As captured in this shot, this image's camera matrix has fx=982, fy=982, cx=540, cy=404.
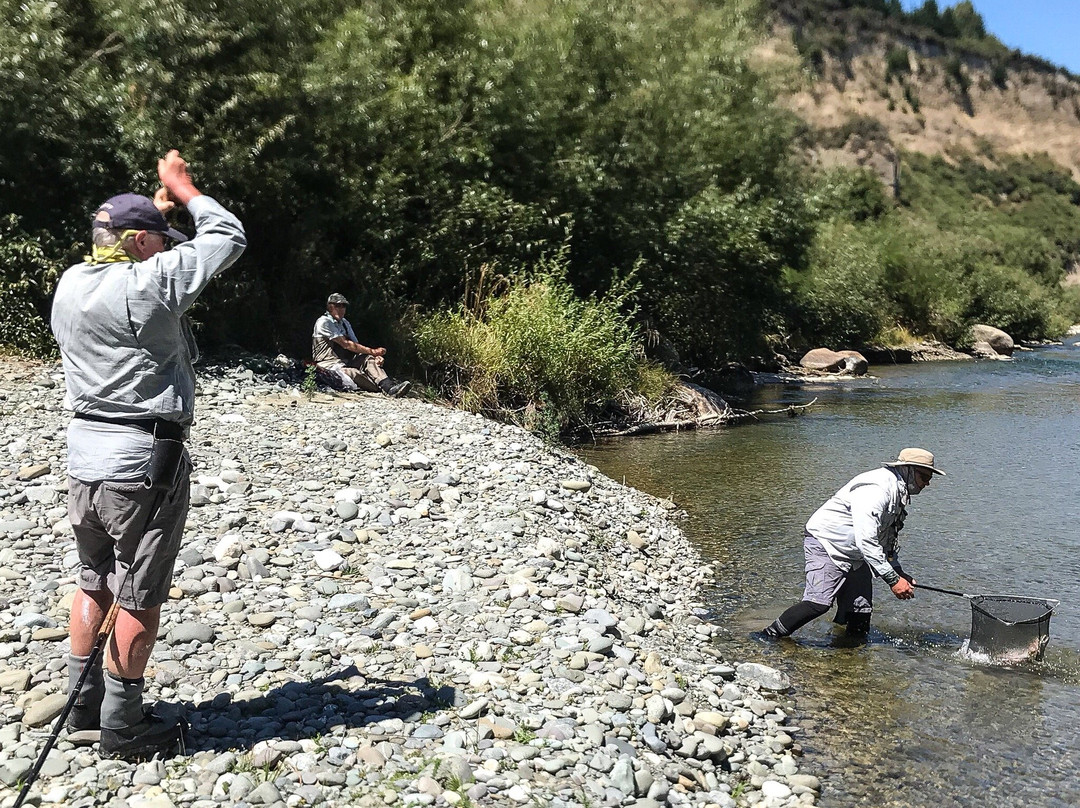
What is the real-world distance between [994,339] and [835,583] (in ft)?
115

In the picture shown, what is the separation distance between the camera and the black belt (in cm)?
365

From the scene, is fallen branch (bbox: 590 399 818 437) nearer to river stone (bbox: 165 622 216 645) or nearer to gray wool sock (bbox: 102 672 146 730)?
river stone (bbox: 165 622 216 645)

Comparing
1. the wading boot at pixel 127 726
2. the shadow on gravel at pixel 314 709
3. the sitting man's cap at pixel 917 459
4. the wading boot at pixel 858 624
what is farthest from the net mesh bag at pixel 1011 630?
the wading boot at pixel 127 726

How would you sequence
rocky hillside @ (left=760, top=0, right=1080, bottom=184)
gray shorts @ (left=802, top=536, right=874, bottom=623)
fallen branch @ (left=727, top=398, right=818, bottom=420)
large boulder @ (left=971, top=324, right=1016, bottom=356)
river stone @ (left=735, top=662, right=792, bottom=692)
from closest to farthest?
river stone @ (left=735, top=662, right=792, bottom=692), gray shorts @ (left=802, top=536, right=874, bottom=623), fallen branch @ (left=727, top=398, right=818, bottom=420), large boulder @ (left=971, top=324, right=1016, bottom=356), rocky hillside @ (left=760, top=0, right=1080, bottom=184)

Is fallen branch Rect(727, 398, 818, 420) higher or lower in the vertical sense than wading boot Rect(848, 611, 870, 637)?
lower

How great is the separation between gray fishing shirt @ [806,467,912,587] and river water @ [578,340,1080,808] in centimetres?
68

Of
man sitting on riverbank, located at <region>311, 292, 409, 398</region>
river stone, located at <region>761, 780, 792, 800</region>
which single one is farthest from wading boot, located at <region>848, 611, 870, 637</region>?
man sitting on riverbank, located at <region>311, 292, 409, 398</region>

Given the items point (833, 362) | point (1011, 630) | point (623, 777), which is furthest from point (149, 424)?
point (833, 362)

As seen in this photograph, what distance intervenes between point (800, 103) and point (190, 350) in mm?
111075

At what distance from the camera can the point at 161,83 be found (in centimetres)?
1296

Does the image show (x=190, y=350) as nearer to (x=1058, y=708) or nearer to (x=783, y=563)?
(x=1058, y=708)

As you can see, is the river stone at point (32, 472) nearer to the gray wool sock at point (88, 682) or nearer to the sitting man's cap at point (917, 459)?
the gray wool sock at point (88, 682)

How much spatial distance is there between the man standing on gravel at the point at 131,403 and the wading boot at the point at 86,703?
163 mm

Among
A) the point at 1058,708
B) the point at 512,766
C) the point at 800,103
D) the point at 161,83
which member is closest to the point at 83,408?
the point at 512,766
